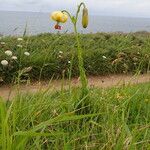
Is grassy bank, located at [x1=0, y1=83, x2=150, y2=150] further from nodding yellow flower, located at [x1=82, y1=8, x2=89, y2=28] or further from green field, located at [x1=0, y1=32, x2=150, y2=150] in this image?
nodding yellow flower, located at [x1=82, y1=8, x2=89, y2=28]

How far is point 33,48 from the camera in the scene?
388 inches

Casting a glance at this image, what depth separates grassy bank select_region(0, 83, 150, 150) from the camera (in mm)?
2527

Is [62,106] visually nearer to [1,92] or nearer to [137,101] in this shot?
[137,101]

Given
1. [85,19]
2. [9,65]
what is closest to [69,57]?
[9,65]

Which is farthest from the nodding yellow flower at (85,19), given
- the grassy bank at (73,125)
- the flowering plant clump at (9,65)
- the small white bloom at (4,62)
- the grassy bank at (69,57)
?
the small white bloom at (4,62)

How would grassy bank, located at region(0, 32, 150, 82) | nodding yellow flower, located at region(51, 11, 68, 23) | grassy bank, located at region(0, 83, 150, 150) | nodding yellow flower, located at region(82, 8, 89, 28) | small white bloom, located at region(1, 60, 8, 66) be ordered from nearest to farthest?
grassy bank, located at region(0, 83, 150, 150) → nodding yellow flower, located at region(82, 8, 89, 28) → nodding yellow flower, located at region(51, 11, 68, 23) → small white bloom, located at region(1, 60, 8, 66) → grassy bank, located at region(0, 32, 150, 82)

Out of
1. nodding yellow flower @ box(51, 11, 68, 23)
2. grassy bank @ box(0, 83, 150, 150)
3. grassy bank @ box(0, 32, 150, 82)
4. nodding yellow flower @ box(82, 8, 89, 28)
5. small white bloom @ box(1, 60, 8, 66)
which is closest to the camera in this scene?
grassy bank @ box(0, 83, 150, 150)

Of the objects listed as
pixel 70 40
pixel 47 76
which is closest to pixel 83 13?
pixel 47 76

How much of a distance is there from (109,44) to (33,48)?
2.73m

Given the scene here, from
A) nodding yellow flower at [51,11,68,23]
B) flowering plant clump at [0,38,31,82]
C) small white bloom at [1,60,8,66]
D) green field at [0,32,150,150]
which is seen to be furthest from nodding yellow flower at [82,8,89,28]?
small white bloom at [1,60,8,66]

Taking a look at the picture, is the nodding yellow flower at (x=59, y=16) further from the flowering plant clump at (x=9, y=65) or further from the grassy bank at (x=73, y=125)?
the flowering plant clump at (x=9, y=65)

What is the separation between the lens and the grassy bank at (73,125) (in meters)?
2.53

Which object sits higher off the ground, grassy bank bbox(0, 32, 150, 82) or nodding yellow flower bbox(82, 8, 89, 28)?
nodding yellow flower bbox(82, 8, 89, 28)

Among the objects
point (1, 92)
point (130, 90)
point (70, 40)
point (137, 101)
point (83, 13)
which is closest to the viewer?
point (83, 13)
